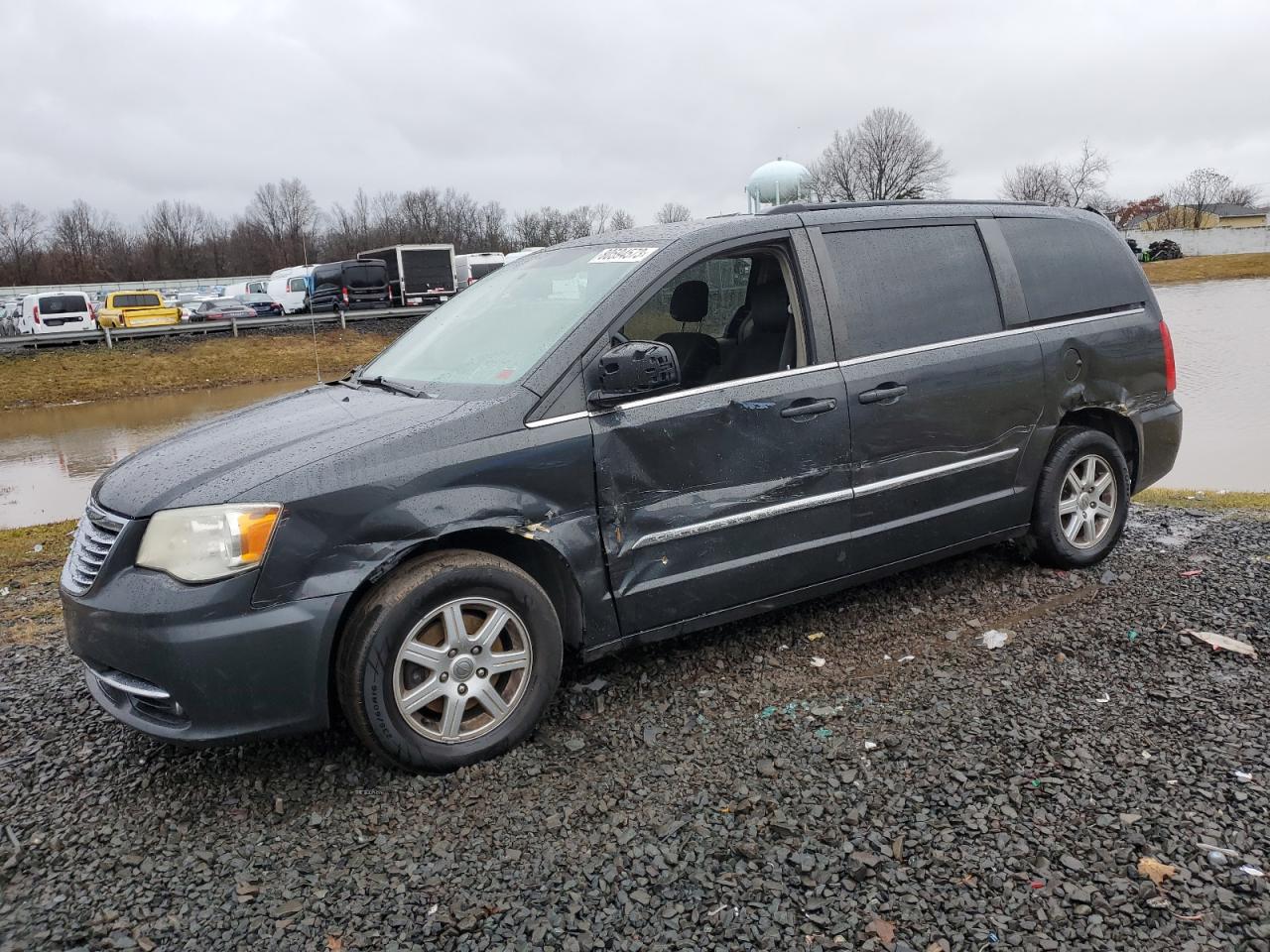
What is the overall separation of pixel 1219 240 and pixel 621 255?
78939 millimetres

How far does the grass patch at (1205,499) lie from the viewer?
7105 millimetres

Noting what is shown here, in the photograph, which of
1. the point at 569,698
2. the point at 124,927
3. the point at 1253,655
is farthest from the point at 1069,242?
the point at 124,927

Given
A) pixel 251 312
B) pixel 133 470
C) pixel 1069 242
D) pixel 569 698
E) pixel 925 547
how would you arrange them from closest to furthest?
1. pixel 133 470
2. pixel 569 698
3. pixel 925 547
4. pixel 1069 242
5. pixel 251 312

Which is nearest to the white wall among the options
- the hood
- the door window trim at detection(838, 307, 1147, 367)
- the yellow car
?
the yellow car

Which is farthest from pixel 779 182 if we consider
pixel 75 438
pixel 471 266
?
pixel 75 438

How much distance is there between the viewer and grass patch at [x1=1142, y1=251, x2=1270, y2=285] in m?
48.8

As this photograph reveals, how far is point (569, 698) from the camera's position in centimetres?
384

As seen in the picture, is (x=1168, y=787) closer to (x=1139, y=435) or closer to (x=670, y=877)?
(x=670, y=877)

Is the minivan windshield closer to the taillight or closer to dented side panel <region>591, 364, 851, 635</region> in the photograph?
dented side panel <region>591, 364, 851, 635</region>

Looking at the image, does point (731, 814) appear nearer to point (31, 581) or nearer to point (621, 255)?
point (621, 255)

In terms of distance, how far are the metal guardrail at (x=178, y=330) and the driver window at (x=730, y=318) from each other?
25802 millimetres

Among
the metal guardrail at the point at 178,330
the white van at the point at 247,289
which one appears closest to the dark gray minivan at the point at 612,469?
the metal guardrail at the point at 178,330

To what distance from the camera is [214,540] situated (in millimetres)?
2938

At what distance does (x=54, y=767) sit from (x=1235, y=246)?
80.6m
